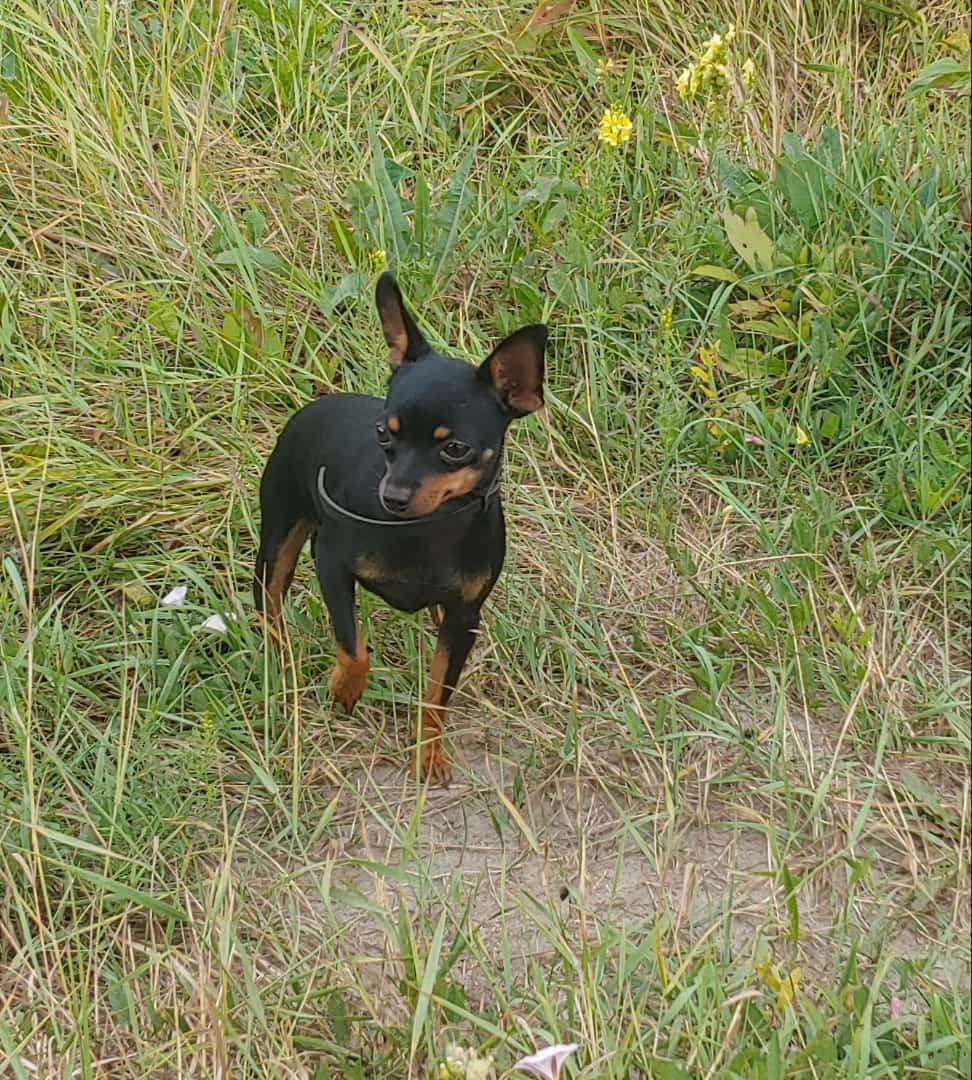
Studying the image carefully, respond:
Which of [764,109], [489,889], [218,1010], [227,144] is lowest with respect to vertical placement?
[489,889]

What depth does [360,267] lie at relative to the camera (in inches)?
141

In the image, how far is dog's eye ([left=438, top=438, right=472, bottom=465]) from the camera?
2197 mm

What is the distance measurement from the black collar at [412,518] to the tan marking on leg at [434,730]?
328 millimetres

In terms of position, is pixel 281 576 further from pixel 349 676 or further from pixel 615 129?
pixel 615 129

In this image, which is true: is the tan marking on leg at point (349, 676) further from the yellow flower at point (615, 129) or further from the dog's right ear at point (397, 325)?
the yellow flower at point (615, 129)

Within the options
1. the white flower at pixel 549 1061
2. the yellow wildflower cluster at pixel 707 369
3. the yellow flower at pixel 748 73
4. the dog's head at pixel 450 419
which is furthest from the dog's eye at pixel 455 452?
the yellow flower at pixel 748 73

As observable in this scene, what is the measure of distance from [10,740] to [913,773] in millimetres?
1639

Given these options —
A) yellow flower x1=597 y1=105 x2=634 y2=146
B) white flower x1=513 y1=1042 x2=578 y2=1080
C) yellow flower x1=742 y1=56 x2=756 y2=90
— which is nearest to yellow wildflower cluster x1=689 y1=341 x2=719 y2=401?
yellow flower x1=597 y1=105 x2=634 y2=146

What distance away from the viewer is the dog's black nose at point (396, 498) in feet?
7.07

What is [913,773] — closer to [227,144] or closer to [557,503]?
[557,503]

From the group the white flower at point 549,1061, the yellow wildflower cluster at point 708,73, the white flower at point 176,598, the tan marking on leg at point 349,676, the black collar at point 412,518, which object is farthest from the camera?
the yellow wildflower cluster at point 708,73

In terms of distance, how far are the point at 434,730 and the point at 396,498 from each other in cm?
65

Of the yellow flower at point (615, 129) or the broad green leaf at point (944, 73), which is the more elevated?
the broad green leaf at point (944, 73)

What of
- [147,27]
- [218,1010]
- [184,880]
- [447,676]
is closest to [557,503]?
[447,676]
